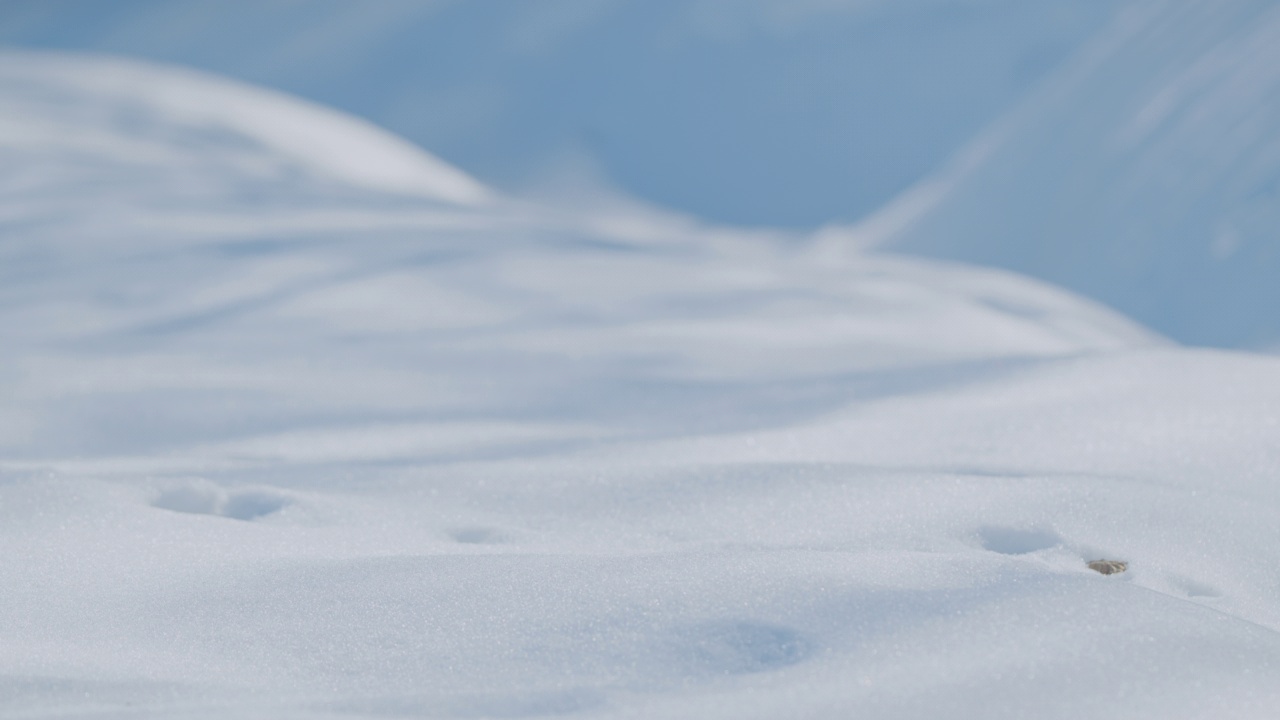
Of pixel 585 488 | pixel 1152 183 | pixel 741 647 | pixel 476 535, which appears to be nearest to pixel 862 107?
pixel 1152 183

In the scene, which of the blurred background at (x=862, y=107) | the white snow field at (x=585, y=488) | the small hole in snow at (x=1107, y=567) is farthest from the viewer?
the blurred background at (x=862, y=107)

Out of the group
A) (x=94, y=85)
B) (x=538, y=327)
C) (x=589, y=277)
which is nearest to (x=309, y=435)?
(x=538, y=327)

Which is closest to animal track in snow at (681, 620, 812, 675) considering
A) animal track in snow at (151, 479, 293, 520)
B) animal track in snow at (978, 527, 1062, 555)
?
animal track in snow at (978, 527, 1062, 555)

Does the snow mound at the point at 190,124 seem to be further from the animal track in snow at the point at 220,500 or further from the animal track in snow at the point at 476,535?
the animal track in snow at the point at 476,535

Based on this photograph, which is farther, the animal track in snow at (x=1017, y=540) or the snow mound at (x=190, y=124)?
the snow mound at (x=190, y=124)

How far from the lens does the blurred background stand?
13.1 feet

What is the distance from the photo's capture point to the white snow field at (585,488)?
881 mm

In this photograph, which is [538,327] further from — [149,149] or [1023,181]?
[1023,181]

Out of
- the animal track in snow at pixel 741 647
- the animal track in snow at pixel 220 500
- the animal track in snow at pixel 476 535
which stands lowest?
the animal track in snow at pixel 741 647

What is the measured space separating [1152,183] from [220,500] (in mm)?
3774

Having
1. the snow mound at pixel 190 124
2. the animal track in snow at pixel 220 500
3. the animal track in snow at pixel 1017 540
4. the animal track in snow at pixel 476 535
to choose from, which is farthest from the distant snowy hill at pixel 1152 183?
the animal track in snow at pixel 220 500

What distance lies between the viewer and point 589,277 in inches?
104

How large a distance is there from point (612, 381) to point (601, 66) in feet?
30.0

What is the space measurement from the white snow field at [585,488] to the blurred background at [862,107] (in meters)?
1.21
